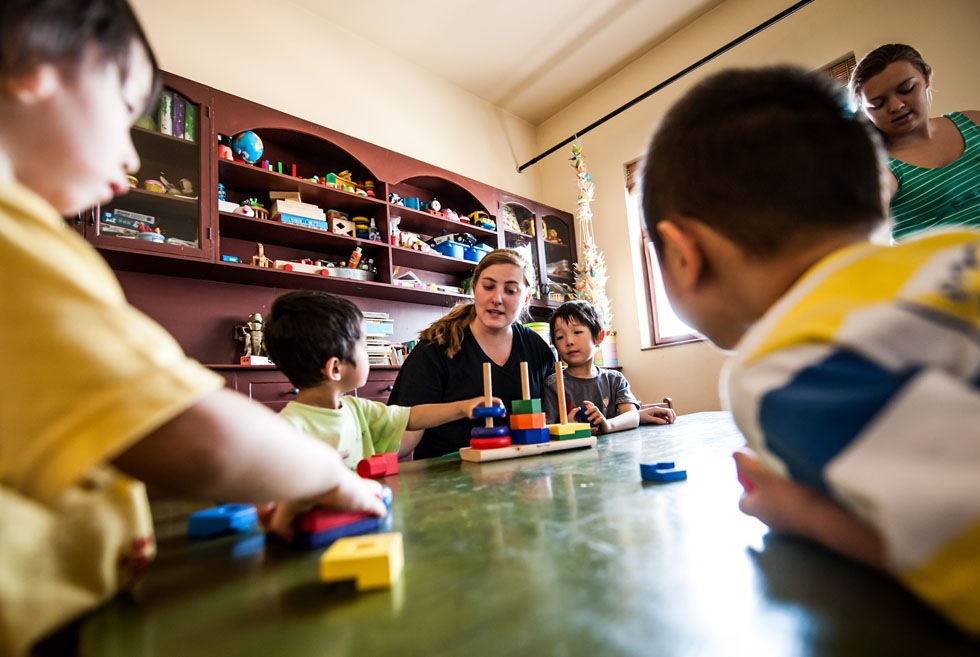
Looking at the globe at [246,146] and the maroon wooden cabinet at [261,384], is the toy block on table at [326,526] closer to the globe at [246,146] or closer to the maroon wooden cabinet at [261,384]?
the maroon wooden cabinet at [261,384]

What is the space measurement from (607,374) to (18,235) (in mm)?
2025

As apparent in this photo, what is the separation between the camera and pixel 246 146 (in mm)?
2551

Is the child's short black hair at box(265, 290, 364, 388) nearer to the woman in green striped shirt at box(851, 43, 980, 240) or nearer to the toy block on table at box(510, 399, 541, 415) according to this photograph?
the toy block on table at box(510, 399, 541, 415)

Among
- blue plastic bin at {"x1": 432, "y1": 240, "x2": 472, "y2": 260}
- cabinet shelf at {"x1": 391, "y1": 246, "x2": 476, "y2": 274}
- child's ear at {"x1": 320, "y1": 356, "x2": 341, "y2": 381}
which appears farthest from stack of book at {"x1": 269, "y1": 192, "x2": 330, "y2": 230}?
child's ear at {"x1": 320, "y1": 356, "x2": 341, "y2": 381}

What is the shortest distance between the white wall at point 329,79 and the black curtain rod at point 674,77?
1.29 ft

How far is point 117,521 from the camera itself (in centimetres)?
35

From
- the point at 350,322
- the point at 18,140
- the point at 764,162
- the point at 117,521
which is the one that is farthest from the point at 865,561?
the point at 350,322

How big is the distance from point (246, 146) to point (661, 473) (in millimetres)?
2700

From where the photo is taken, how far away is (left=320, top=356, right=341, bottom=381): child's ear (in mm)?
1134

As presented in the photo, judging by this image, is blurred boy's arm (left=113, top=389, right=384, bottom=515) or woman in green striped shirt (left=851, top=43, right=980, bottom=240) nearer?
blurred boy's arm (left=113, top=389, right=384, bottom=515)

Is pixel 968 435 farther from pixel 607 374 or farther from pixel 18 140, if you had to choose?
pixel 607 374

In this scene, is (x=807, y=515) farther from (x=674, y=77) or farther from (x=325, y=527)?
(x=674, y=77)

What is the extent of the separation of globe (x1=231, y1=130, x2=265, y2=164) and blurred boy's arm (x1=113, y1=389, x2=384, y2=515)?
261cm

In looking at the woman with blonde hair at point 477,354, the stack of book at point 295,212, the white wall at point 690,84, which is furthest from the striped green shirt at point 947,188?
the stack of book at point 295,212
